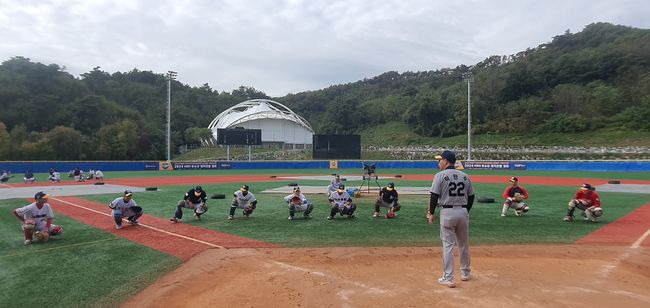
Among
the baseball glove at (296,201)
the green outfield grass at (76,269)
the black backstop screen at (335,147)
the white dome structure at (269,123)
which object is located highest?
the white dome structure at (269,123)

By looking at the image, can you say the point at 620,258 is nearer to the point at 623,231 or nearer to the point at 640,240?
the point at 640,240

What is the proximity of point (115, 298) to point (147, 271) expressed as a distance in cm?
167

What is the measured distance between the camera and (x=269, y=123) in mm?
105625

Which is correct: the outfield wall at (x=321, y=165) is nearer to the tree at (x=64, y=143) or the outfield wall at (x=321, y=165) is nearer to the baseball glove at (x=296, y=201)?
the tree at (x=64, y=143)

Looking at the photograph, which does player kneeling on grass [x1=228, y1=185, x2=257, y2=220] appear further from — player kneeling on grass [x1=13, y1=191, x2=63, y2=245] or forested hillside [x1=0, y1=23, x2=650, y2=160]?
forested hillside [x1=0, y1=23, x2=650, y2=160]

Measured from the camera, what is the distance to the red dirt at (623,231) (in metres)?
11.3

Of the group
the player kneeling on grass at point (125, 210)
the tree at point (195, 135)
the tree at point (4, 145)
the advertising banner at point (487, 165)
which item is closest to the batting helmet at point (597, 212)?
the player kneeling on grass at point (125, 210)

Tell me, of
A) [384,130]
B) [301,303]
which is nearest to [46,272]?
[301,303]

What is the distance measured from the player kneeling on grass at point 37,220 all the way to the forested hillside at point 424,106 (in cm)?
5968

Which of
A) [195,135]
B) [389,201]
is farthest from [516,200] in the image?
[195,135]

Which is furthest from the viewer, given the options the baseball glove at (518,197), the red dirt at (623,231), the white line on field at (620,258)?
the baseball glove at (518,197)

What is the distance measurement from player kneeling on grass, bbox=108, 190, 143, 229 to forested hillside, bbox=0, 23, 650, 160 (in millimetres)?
58967

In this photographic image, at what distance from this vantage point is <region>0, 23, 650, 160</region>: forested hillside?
229ft

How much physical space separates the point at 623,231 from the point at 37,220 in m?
16.1
